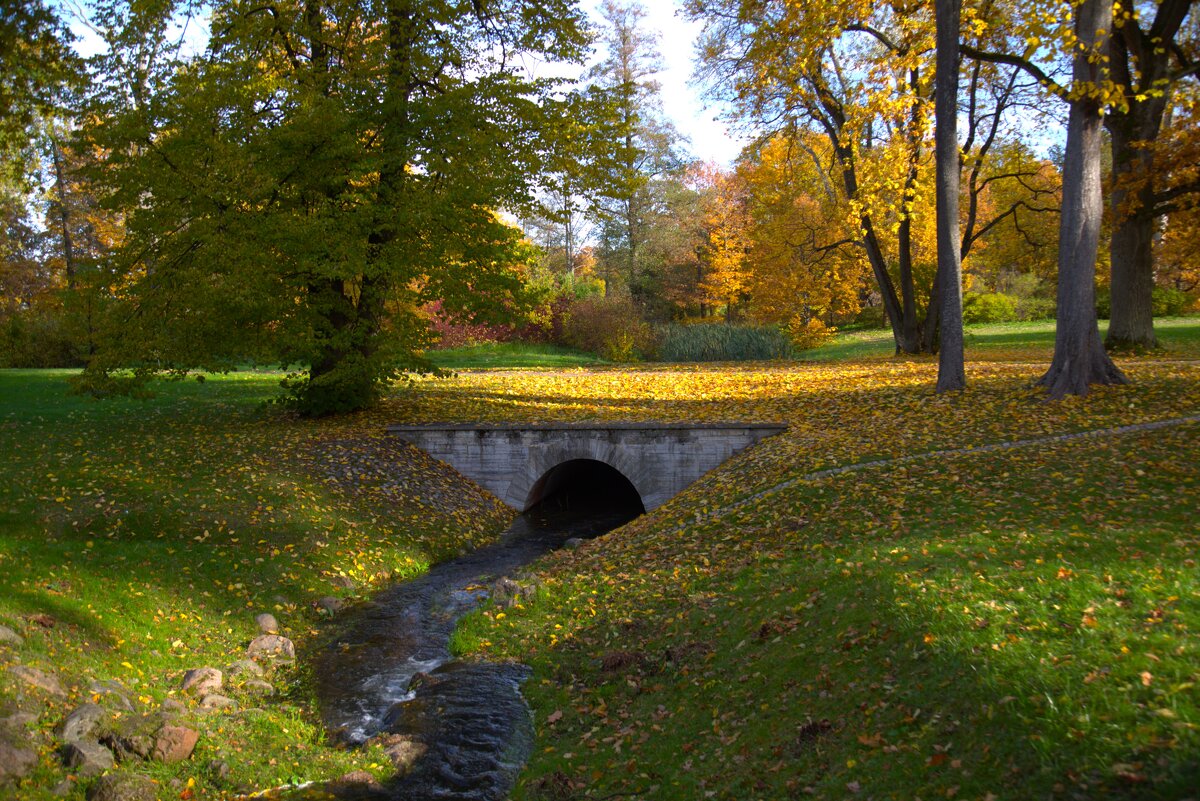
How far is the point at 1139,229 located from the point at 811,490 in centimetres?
1372

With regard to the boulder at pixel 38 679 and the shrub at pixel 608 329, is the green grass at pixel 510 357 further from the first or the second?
the boulder at pixel 38 679

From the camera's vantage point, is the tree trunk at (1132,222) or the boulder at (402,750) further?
the tree trunk at (1132,222)

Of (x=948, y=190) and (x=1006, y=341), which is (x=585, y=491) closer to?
(x=948, y=190)

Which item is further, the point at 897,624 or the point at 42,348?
the point at 42,348

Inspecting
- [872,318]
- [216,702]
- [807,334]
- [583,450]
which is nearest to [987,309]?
[872,318]

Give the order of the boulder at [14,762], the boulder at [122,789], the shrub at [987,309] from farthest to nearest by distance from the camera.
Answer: the shrub at [987,309]
the boulder at [122,789]
the boulder at [14,762]

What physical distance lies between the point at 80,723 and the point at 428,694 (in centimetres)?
323

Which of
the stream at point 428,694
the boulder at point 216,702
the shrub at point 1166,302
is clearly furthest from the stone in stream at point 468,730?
the shrub at point 1166,302

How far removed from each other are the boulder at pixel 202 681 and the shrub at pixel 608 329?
2588 centimetres

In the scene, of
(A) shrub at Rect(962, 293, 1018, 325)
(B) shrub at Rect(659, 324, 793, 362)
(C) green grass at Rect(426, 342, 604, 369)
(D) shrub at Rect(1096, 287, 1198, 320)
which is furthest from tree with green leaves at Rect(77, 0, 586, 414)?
(A) shrub at Rect(962, 293, 1018, 325)

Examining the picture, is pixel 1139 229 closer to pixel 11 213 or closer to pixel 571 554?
pixel 571 554

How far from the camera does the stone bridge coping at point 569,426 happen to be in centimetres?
→ 1544

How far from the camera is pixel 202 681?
27.7ft

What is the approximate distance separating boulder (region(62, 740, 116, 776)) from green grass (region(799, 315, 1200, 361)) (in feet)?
75.2
